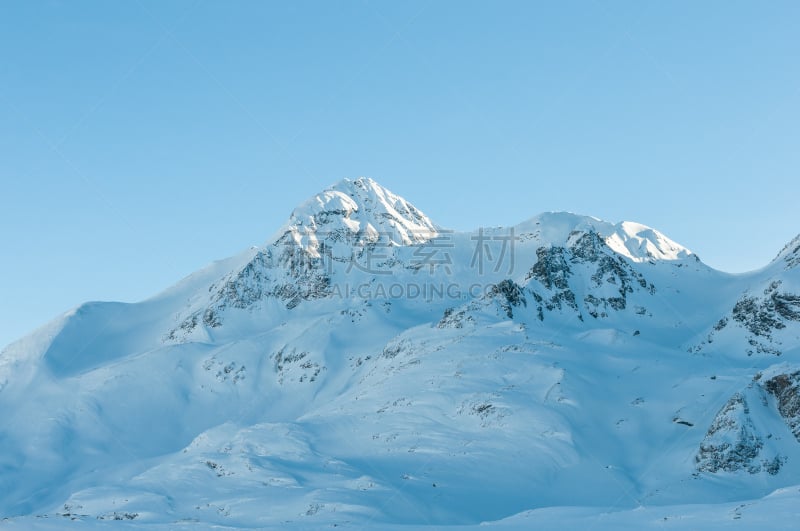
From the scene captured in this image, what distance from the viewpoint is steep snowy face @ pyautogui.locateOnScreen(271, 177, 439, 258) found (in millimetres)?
140875

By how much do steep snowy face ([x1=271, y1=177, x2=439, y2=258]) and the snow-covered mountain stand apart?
56cm

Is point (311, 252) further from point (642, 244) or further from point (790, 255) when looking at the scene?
point (790, 255)

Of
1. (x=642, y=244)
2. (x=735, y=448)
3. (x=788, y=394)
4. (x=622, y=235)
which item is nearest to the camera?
(x=735, y=448)

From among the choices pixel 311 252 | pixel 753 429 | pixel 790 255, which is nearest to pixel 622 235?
pixel 790 255

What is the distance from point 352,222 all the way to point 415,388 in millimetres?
83069

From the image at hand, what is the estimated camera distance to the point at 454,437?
56.4 m

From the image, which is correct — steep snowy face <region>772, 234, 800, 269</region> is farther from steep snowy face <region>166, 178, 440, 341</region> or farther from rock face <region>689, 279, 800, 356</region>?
steep snowy face <region>166, 178, 440, 341</region>

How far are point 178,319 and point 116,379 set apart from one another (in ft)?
94.0

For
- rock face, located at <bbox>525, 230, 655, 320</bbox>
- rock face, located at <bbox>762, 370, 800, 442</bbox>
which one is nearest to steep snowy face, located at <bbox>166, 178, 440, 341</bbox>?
rock face, located at <bbox>525, 230, 655, 320</bbox>

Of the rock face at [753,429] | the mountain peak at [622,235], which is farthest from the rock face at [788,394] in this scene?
the mountain peak at [622,235]

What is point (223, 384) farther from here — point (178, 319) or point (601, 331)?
point (601, 331)

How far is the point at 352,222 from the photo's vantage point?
147125 mm

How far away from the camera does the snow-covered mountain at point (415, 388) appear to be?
46969 millimetres

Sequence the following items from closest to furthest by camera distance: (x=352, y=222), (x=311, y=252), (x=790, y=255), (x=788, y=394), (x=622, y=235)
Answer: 1. (x=788, y=394)
2. (x=790, y=255)
3. (x=311, y=252)
4. (x=622, y=235)
5. (x=352, y=222)
